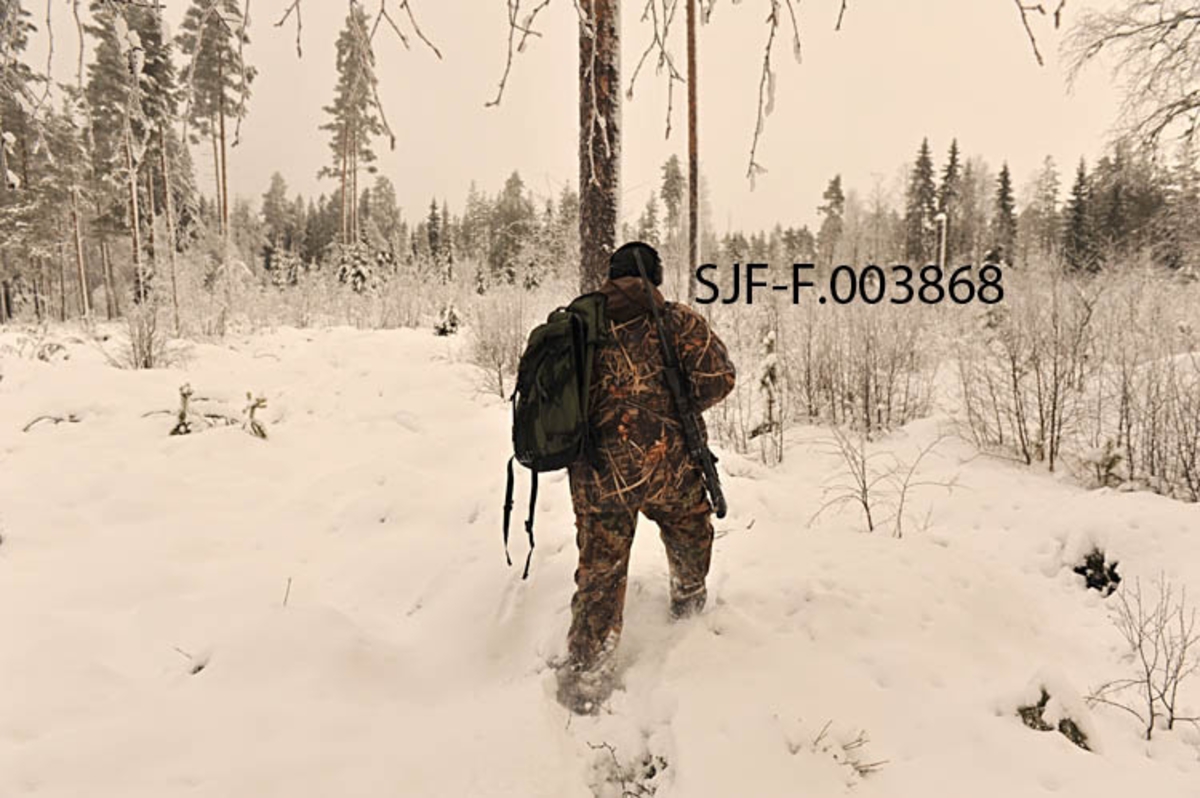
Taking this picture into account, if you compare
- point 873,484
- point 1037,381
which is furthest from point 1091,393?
point 873,484

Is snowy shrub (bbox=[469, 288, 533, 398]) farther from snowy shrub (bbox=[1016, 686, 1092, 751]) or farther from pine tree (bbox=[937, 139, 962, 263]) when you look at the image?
pine tree (bbox=[937, 139, 962, 263])

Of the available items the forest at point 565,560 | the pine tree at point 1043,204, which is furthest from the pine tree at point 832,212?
the forest at point 565,560

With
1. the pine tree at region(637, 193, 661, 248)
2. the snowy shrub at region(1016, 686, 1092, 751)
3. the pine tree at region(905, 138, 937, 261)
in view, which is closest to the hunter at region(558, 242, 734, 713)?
the snowy shrub at region(1016, 686, 1092, 751)

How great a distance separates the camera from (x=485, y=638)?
10.9ft

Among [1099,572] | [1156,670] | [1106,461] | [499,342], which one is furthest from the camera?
[499,342]

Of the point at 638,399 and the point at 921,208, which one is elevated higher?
the point at 921,208

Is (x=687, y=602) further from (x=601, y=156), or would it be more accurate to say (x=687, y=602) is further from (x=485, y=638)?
(x=601, y=156)

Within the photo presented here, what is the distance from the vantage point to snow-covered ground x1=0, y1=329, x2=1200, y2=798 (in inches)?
94.3

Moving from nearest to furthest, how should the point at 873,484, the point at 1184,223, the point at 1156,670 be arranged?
the point at 1156,670
the point at 873,484
the point at 1184,223

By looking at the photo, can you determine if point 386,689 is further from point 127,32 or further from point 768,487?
point 768,487

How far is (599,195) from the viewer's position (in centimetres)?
354

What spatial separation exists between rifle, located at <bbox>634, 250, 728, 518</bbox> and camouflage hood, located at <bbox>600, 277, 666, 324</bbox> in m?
0.03

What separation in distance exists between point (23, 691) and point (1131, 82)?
15298 mm

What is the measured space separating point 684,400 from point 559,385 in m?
0.57
